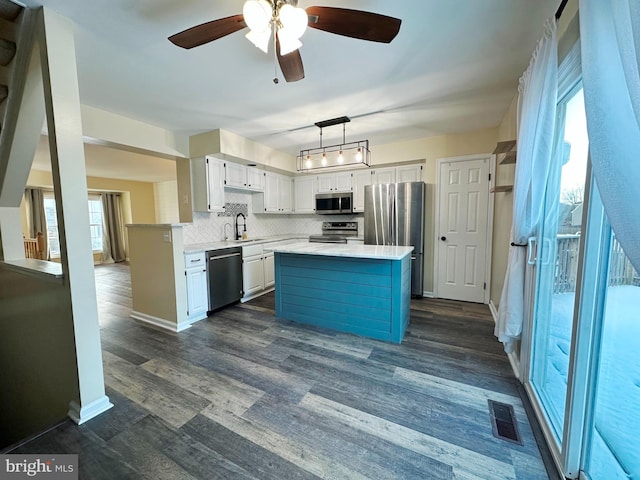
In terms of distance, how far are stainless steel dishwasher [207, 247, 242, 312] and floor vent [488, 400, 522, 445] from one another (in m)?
3.09

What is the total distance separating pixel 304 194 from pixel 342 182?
2.94 ft

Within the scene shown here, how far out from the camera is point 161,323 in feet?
10.2

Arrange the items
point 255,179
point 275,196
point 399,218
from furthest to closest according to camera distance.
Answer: point 275,196
point 255,179
point 399,218

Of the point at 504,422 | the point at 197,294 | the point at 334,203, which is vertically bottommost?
the point at 504,422

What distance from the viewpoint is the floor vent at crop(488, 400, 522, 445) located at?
4.94 ft

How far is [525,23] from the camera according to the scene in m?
1.66

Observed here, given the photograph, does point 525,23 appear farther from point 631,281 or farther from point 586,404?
point 586,404

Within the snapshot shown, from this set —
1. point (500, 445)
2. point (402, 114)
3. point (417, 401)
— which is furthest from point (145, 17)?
point (500, 445)

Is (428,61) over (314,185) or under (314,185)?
over

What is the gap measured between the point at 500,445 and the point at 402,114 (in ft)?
10.3

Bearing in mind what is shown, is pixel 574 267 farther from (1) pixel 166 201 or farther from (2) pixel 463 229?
(1) pixel 166 201

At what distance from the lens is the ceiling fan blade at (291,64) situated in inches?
63.1

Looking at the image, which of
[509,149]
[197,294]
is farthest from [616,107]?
[197,294]

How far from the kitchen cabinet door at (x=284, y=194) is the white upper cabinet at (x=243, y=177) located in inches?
20.2
